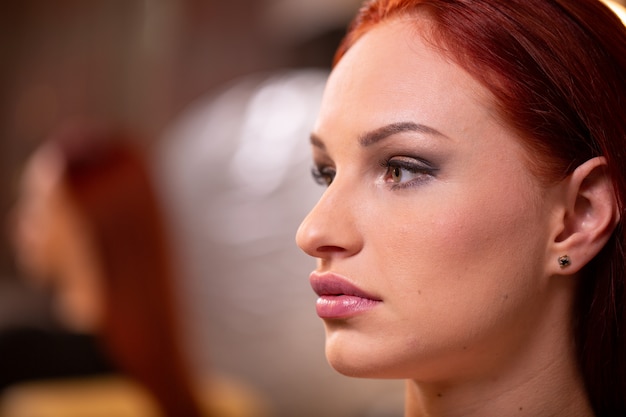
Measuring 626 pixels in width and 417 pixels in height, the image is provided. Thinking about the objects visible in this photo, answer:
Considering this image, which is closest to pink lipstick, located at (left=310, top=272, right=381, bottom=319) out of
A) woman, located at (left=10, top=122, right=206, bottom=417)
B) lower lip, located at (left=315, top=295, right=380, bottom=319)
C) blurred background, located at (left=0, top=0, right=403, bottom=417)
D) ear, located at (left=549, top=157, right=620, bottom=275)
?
lower lip, located at (left=315, top=295, right=380, bottom=319)

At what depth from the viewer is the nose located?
965 millimetres

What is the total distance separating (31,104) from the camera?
460cm

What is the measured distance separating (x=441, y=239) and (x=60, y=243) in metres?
1.93

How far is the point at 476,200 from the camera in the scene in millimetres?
949

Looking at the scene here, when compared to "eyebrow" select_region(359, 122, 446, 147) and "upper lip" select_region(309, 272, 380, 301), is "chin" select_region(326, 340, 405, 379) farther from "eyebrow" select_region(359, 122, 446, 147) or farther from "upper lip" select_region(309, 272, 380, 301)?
"eyebrow" select_region(359, 122, 446, 147)

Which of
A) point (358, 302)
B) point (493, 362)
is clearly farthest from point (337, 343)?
point (493, 362)

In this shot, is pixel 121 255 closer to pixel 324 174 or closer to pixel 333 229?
pixel 324 174

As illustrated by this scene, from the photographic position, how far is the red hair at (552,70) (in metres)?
0.97

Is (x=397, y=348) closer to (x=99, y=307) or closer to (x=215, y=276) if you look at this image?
(x=99, y=307)

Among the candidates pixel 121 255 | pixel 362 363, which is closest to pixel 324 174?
pixel 362 363

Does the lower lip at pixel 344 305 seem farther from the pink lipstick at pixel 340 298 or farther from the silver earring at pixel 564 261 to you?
the silver earring at pixel 564 261

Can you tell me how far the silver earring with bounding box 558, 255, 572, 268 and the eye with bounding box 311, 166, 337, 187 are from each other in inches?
12.2

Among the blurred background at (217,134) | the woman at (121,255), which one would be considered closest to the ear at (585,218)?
the blurred background at (217,134)

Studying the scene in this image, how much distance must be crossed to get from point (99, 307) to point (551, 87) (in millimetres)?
1850
